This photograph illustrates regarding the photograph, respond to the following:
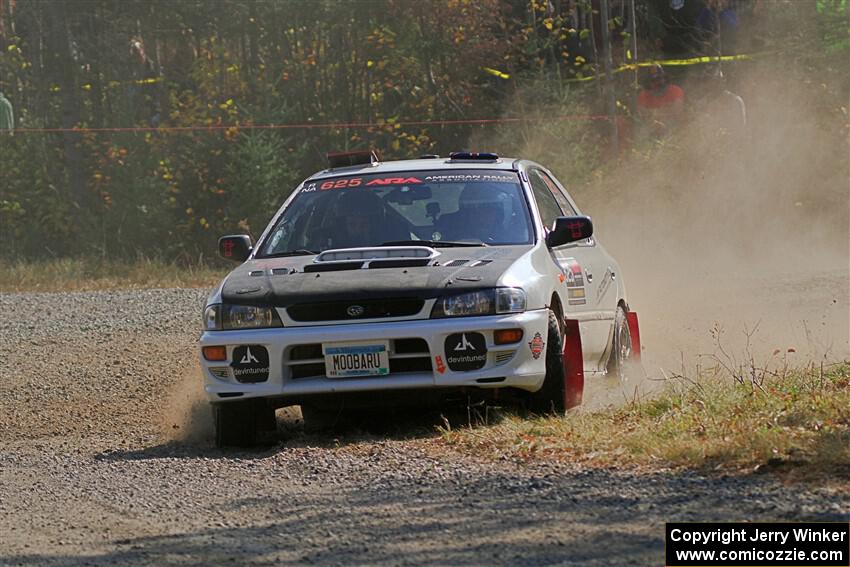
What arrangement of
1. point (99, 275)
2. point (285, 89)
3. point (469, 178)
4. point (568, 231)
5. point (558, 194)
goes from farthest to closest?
point (285, 89) < point (99, 275) < point (558, 194) < point (469, 178) < point (568, 231)

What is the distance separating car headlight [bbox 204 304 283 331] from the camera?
307 inches

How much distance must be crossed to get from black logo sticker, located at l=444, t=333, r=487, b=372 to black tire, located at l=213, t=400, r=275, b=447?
110 cm

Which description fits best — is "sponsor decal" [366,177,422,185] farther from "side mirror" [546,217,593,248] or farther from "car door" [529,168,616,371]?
"side mirror" [546,217,593,248]

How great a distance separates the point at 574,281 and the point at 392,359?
5.71 ft

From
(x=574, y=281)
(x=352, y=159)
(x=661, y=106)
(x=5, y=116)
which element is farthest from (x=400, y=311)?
(x=5, y=116)

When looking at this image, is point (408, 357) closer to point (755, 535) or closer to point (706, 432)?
point (706, 432)

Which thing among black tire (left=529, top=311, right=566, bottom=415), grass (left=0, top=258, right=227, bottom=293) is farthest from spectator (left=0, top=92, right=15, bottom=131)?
black tire (left=529, top=311, right=566, bottom=415)

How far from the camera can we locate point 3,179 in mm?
25281

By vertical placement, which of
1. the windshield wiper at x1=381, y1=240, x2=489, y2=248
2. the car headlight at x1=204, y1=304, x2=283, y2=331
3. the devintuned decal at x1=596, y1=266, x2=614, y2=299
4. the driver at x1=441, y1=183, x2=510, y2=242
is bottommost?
the devintuned decal at x1=596, y1=266, x2=614, y2=299

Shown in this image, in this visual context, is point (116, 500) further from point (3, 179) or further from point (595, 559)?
point (3, 179)

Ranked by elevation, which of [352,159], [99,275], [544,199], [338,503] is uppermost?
[352,159]

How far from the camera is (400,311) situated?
7.70 metres

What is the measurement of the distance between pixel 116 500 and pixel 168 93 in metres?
20.2

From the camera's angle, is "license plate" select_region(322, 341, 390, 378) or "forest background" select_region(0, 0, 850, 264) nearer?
"license plate" select_region(322, 341, 390, 378)
